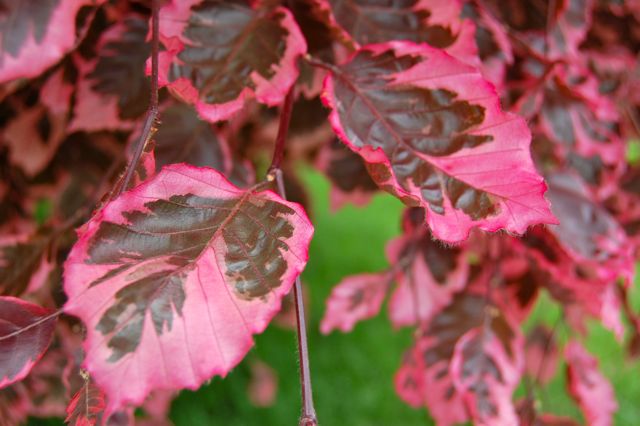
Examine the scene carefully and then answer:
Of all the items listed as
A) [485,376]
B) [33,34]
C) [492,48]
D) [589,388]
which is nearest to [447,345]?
[485,376]

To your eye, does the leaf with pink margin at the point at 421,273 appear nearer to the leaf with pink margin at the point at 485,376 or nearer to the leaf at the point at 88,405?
the leaf with pink margin at the point at 485,376

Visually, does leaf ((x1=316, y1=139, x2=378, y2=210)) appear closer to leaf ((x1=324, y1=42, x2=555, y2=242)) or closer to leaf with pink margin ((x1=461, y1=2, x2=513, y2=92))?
leaf with pink margin ((x1=461, y1=2, x2=513, y2=92))

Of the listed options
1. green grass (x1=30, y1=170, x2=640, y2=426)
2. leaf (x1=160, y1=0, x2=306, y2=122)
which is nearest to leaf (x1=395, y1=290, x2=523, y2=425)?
leaf (x1=160, y1=0, x2=306, y2=122)

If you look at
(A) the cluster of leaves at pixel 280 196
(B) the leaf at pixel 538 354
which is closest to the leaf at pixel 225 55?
(A) the cluster of leaves at pixel 280 196

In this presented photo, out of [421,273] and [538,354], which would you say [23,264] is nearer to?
[421,273]

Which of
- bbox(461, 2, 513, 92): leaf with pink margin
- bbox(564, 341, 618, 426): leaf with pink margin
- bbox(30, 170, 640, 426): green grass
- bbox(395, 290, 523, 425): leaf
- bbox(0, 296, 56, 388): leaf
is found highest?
bbox(461, 2, 513, 92): leaf with pink margin

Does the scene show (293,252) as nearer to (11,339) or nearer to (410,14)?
(11,339)

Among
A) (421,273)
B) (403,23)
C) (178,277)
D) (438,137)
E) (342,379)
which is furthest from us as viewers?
(342,379)
